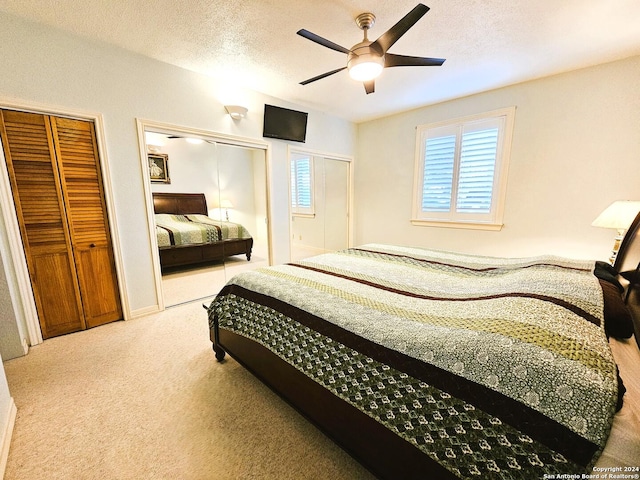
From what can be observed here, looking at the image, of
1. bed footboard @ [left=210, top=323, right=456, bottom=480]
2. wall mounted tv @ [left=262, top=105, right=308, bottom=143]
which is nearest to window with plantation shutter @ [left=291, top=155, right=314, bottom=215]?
wall mounted tv @ [left=262, top=105, right=308, bottom=143]

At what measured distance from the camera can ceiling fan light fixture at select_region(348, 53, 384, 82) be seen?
1795 millimetres

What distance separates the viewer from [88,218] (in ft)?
7.80

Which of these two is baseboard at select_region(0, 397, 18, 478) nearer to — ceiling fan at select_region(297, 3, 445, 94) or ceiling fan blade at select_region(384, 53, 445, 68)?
ceiling fan at select_region(297, 3, 445, 94)

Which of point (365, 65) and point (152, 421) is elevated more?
point (365, 65)

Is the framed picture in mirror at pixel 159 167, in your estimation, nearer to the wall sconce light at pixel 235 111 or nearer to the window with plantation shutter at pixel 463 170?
the wall sconce light at pixel 235 111

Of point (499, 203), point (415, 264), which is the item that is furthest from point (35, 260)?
point (499, 203)

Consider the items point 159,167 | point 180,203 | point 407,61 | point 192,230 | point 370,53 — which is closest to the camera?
point 370,53

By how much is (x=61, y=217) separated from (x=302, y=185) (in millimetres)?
2989

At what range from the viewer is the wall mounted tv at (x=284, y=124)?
3.41 metres

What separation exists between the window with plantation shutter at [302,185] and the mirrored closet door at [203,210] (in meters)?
0.59

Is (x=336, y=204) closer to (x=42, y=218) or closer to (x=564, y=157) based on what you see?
(x=564, y=157)

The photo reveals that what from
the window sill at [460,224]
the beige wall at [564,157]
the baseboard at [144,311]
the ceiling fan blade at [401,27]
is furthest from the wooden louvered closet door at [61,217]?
the beige wall at [564,157]

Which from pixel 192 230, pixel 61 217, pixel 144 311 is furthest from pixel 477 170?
pixel 61 217

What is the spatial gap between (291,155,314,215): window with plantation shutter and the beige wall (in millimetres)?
1906
